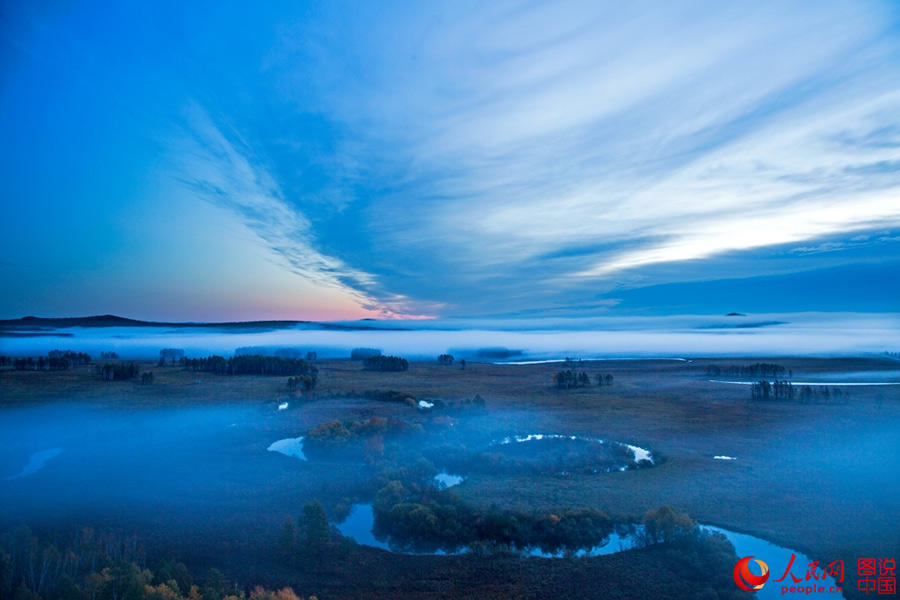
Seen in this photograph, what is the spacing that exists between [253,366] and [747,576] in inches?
4112

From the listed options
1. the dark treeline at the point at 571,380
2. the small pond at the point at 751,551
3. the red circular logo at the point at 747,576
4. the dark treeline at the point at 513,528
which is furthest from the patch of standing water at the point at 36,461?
the dark treeline at the point at 571,380

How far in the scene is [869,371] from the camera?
334 feet

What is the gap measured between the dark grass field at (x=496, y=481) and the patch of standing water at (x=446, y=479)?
4.14 feet

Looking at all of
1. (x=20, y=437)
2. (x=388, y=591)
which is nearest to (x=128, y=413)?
(x=20, y=437)

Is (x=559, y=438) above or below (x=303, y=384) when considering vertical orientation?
below

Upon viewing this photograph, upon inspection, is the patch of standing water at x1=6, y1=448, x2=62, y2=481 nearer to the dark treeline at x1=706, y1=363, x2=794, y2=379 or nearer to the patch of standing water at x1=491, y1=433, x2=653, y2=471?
the patch of standing water at x1=491, y1=433, x2=653, y2=471

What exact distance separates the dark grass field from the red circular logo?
2.68m

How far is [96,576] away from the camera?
15.5m

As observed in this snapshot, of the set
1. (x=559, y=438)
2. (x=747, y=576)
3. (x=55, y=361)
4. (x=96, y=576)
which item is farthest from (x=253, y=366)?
(x=747, y=576)

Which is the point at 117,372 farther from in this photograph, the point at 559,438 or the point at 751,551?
the point at 751,551

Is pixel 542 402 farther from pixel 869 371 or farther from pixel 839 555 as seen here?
pixel 869 371

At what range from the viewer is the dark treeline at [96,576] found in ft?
45.6

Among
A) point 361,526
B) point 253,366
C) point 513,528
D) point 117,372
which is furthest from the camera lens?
point 253,366

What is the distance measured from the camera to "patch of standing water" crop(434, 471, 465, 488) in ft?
100
